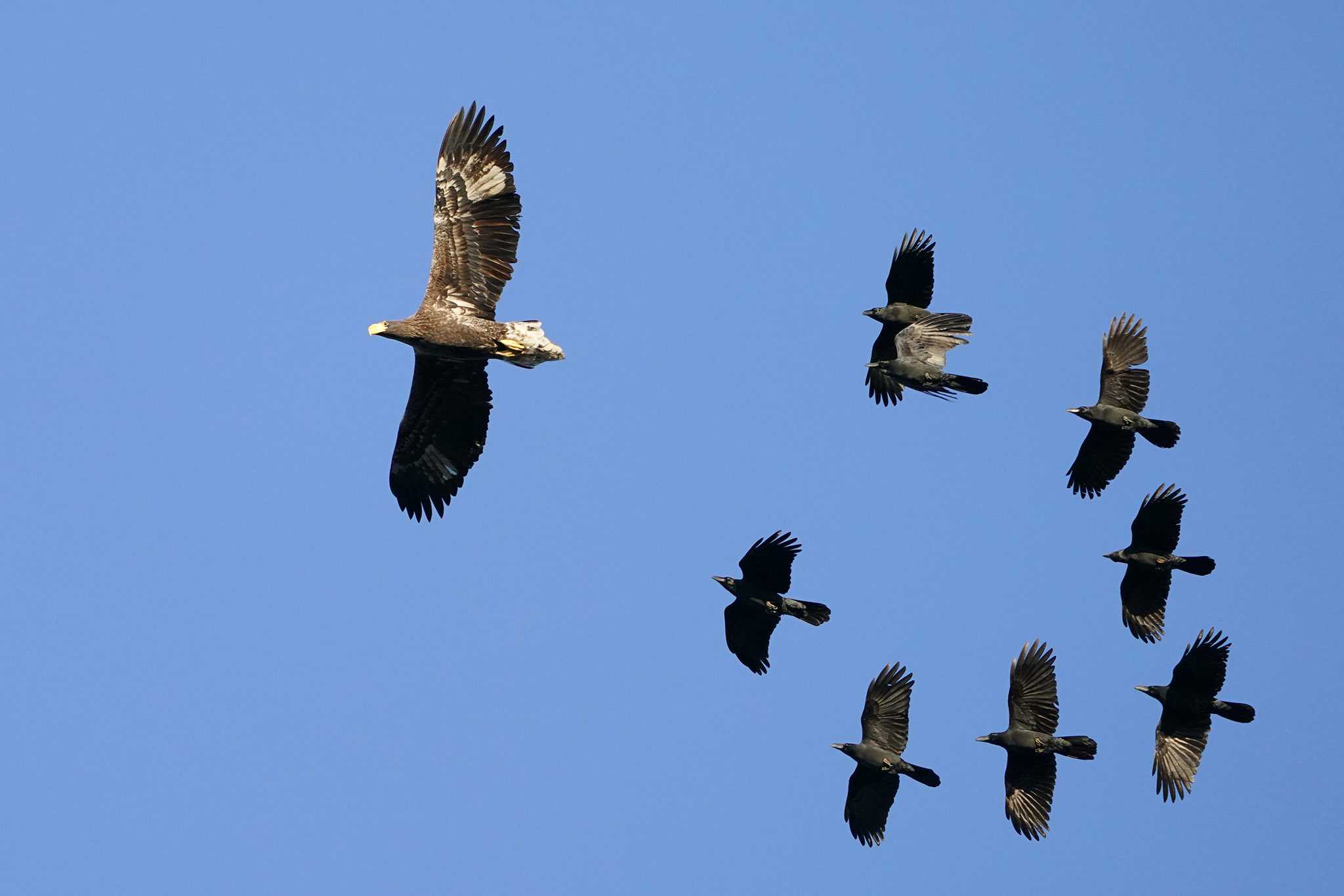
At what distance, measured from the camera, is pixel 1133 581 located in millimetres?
32438

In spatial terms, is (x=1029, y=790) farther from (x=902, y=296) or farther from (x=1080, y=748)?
(x=902, y=296)

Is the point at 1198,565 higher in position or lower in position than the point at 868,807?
higher

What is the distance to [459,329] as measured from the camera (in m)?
27.6

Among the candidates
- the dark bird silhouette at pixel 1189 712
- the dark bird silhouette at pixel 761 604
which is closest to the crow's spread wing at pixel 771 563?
the dark bird silhouette at pixel 761 604

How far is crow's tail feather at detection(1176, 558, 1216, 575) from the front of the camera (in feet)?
105

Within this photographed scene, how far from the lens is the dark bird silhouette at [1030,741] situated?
101 feet

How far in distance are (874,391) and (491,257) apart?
7.45 m

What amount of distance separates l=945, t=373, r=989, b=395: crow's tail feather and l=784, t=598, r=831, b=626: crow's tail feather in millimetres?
3711

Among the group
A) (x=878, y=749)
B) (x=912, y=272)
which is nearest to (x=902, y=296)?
(x=912, y=272)

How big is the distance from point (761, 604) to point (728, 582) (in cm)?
58

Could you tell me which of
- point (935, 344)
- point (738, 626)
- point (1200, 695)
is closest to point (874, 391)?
point (935, 344)

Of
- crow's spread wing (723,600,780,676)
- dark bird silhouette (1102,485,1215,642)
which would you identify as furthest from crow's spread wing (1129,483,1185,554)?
crow's spread wing (723,600,780,676)

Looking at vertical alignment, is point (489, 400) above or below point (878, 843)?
above

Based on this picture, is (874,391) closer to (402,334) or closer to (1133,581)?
(1133,581)
